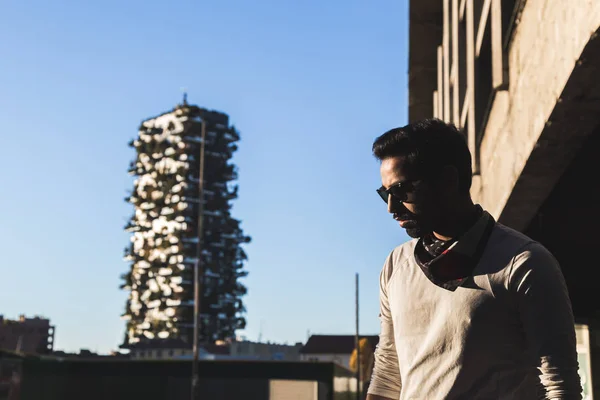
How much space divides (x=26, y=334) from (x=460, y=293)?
146m

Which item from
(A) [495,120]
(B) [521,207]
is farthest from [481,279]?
(A) [495,120]

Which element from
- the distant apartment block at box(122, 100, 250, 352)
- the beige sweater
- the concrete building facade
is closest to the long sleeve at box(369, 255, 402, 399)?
the beige sweater

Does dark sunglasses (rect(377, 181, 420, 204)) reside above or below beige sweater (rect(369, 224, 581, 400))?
above

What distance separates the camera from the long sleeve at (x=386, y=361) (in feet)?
8.77

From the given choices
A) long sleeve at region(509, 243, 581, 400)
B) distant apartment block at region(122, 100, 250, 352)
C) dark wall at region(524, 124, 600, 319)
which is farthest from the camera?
distant apartment block at region(122, 100, 250, 352)

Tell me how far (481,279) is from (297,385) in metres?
28.3

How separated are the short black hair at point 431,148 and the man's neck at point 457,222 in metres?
0.06

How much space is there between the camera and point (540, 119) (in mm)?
5730

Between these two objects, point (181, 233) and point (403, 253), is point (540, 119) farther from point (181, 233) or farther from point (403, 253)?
point (181, 233)

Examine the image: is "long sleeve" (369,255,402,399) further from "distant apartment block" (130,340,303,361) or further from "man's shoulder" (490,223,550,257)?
"distant apartment block" (130,340,303,361)

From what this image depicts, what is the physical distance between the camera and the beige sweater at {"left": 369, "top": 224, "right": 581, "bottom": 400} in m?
2.23

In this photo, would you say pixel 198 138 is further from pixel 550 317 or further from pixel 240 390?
pixel 550 317

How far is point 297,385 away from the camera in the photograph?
30047 millimetres

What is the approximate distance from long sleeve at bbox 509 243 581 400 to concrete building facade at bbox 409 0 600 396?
6.19 ft
